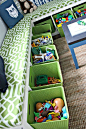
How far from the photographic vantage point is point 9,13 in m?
2.33

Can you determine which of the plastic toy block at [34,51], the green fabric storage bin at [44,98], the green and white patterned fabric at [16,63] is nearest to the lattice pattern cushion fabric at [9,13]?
the green and white patterned fabric at [16,63]

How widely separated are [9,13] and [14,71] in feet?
4.47

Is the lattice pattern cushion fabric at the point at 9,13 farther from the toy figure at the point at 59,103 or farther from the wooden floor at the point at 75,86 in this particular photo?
the toy figure at the point at 59,103

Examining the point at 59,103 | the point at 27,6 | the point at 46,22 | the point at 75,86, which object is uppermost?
the point at 27,6

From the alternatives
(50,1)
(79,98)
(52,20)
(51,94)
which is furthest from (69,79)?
(50,1)

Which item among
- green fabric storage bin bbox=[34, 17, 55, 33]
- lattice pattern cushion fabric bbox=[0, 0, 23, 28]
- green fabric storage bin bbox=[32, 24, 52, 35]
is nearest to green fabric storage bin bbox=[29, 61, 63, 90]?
green fabric storage bin bbox=[32, 24, 52, 35]

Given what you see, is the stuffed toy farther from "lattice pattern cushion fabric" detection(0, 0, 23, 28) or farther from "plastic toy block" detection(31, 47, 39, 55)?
"plastic toy block" detection(31, 47, 39, 55)

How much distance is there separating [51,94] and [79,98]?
360mm

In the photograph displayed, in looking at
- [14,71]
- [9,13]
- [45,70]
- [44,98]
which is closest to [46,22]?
[9,13]

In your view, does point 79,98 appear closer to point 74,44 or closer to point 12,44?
point 74,44

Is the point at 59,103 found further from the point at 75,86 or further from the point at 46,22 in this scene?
the point at 46,22

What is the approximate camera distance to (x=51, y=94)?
1.43 m

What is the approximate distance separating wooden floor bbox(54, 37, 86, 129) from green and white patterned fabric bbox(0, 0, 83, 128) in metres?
0.61

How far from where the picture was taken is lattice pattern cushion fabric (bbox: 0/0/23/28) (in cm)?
230
